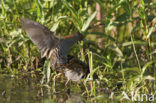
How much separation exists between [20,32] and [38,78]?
67cm

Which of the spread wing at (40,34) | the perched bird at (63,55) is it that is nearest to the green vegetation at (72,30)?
the perched bird at (63,55)

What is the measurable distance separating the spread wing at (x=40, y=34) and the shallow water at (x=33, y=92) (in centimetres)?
50

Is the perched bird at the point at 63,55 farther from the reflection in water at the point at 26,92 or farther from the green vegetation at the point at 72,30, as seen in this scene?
the reflection in water at the point at 26,92

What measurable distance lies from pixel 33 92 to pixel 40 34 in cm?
65

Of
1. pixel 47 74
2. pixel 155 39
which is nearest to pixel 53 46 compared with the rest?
pixel 47 74

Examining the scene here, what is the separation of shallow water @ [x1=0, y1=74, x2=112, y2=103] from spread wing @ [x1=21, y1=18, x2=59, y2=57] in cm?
50

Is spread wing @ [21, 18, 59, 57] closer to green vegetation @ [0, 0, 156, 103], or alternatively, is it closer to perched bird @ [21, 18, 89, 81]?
perched bird @ [21, 18, 89, 81]

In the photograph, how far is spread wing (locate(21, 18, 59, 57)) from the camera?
4.25 m

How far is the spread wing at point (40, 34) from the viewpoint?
167 inches

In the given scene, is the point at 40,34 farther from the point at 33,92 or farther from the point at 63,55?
the point at 33,92

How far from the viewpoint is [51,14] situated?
541 centimetres

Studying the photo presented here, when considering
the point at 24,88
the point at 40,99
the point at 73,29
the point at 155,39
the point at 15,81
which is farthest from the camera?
the point at 155,39

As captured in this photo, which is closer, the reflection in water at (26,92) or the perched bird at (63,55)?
the reflection in water at (26,92)

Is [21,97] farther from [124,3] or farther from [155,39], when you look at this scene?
[155,39]
